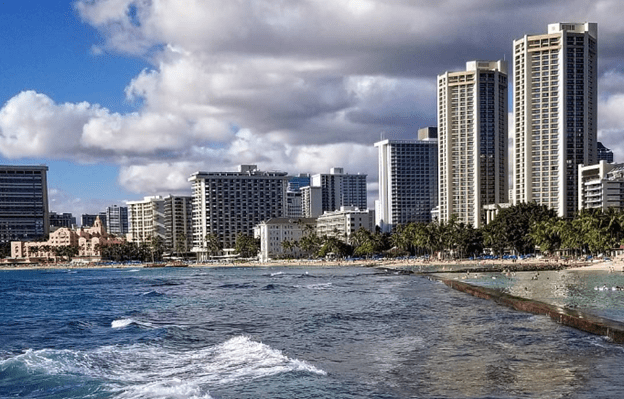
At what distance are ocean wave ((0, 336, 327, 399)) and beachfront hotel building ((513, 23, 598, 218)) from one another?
16420 cm

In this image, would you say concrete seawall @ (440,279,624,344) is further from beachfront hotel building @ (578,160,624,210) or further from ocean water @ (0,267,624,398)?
beachfront hotel building @ (578,160,624,210)

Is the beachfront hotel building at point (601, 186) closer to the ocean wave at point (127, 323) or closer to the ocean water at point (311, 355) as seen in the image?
the ocean water at point (311, 355)

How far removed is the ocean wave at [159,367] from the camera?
25.4 meters

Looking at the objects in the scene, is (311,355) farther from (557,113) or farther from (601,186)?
(557,113)

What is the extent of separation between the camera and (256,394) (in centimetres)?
2389

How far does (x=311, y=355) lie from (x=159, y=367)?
755 centimetres

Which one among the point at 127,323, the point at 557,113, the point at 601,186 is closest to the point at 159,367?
the point at 127,323

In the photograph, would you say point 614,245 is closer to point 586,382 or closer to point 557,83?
point 557,83

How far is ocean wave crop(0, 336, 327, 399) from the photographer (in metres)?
25.4

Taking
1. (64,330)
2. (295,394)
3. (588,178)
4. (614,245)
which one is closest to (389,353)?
(295,394)

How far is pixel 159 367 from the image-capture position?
29.8m

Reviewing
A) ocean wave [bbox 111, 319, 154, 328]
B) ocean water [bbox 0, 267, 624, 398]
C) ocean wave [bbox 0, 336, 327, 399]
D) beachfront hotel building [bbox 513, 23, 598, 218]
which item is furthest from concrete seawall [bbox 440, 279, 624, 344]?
beachfront hotel building [bbox 513, 23, 598, 218]

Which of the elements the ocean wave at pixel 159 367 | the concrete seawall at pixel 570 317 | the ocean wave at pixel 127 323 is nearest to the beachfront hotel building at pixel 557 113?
the concrete seawall at pixel 570 317

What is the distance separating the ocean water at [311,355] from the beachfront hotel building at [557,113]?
14031cm
